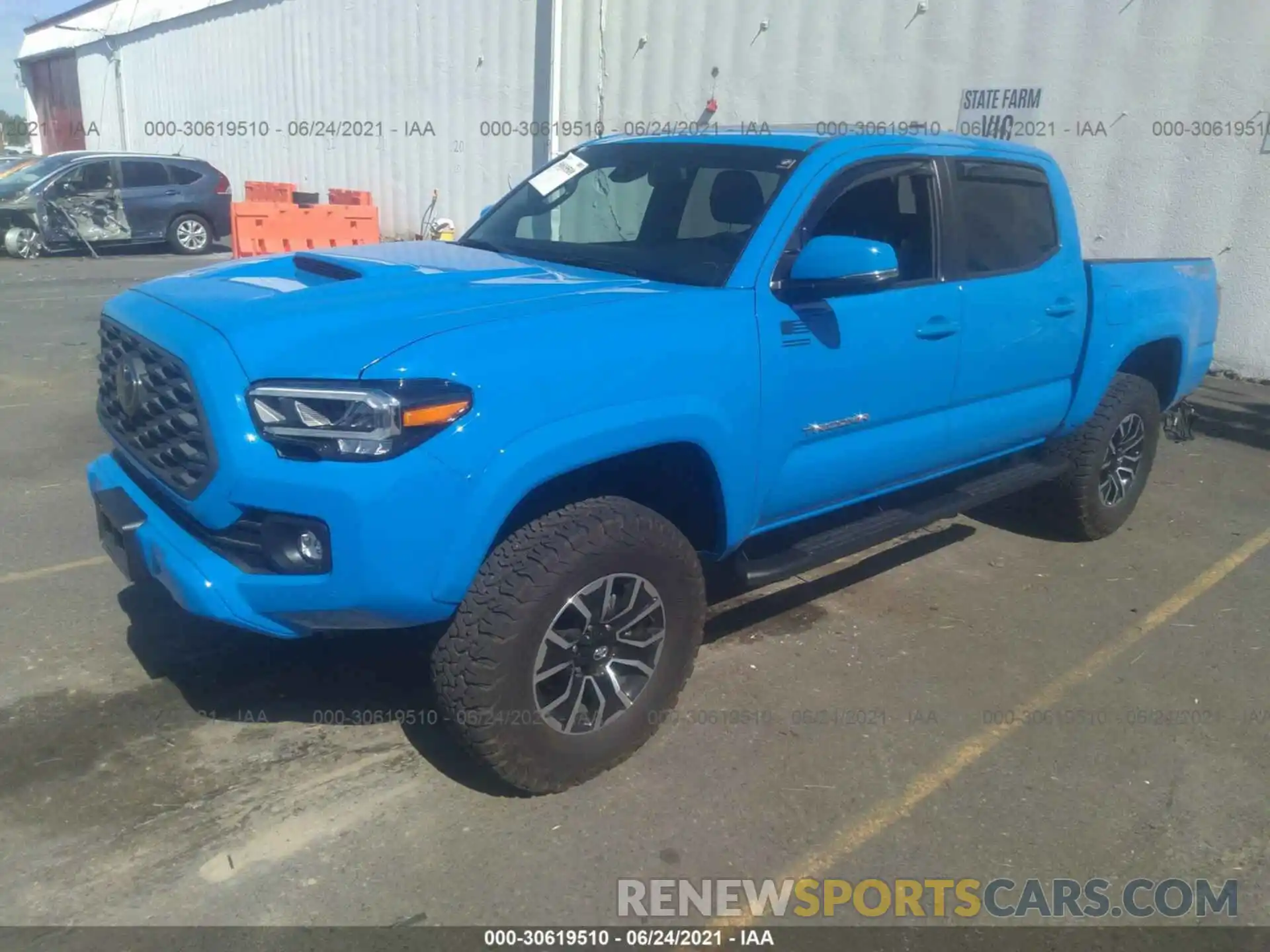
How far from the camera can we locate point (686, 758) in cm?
340

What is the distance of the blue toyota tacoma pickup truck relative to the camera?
2.70 metres

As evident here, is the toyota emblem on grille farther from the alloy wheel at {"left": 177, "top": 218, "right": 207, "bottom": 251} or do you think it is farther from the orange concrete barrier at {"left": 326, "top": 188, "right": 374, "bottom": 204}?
the alloy wheel at {"left": 177, "top": 218, "right": 207, "bottom": 251}

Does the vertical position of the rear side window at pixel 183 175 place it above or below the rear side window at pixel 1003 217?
below

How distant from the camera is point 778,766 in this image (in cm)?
339

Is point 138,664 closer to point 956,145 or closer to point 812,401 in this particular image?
point 812,401

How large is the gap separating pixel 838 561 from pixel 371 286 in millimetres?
2858

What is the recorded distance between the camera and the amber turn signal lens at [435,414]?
2629mm

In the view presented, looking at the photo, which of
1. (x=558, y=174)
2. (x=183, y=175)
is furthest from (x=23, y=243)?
(x=558, y=174)

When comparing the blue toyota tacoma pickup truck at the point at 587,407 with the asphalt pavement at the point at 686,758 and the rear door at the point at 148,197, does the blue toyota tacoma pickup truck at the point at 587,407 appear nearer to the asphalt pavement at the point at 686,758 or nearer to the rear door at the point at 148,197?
the asphalt pavement at the point at 686,758

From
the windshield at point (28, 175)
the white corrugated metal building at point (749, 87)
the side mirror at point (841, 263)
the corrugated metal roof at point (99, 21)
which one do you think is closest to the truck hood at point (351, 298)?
the side mirror at point (841, 263)

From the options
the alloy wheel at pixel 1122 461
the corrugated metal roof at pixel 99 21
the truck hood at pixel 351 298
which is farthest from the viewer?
the corrugated metal roof at pixel 99 21

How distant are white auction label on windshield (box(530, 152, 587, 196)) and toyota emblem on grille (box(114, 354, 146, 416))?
1.85 m

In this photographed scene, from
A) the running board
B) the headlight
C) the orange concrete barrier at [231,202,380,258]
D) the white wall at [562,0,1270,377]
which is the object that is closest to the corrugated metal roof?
the orange concrete barrier at [231,202,380,258]

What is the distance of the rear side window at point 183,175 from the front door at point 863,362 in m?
15.3
